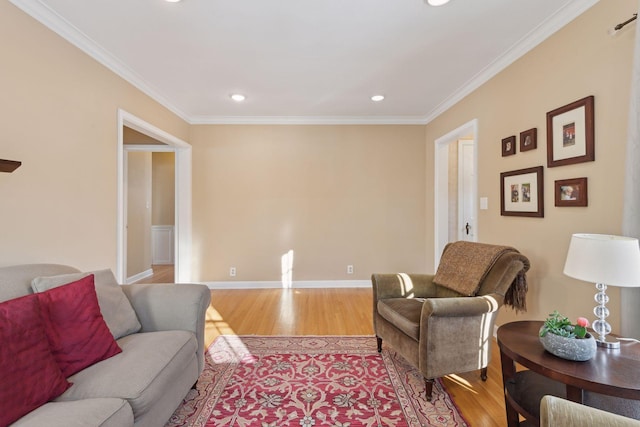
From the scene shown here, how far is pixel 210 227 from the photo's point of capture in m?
Answer: 4.50

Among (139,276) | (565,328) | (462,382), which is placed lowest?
(462,382)

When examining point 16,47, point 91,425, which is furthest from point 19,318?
point 16,47

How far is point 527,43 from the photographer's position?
238 centimetres

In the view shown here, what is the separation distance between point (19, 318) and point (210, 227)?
331cm

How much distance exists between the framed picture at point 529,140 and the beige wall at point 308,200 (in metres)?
2.09

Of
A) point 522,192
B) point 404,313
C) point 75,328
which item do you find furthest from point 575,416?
point 522,192

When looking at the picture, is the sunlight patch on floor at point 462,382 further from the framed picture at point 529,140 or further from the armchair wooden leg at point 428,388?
the framed picture at point 529,140

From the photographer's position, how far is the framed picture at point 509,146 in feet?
8.48

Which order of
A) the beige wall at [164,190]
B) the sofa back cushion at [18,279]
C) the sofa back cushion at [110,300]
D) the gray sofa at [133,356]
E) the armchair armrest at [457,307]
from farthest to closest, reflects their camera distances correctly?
the beige wall at [164,190], the armchair armrest at [457,307], the sofa back cushion at [110,300], the sofa back cushion at [18,279], the gray sofa at [133,356]

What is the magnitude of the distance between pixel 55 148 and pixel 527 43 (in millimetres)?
3764

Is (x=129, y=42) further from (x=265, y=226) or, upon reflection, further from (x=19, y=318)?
(x=265, y=226)

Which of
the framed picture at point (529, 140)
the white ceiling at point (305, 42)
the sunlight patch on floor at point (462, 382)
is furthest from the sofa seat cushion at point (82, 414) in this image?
the framed picture at point (529, 140)

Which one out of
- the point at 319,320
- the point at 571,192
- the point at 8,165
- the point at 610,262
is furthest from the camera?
the point at 319,320

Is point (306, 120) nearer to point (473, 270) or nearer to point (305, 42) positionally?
point (305, 42)
